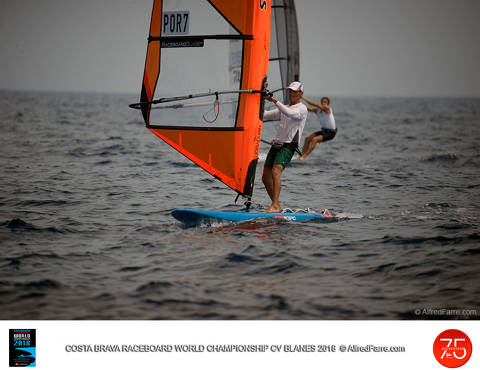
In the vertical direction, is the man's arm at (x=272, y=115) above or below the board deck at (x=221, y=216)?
above

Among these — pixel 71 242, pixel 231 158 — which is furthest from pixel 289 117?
pixel 71 242

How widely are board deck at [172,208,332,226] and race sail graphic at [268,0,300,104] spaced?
3.91 meters

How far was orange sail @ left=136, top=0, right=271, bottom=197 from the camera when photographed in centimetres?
805

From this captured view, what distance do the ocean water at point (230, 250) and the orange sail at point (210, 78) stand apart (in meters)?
1.24

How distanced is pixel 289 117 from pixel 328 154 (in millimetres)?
12261

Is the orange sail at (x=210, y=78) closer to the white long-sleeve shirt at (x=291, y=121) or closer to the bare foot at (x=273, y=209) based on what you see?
the white long-sleeve shirt at (x=291, y=121)

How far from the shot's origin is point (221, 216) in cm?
839

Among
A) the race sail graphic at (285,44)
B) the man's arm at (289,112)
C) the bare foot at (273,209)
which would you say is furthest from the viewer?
the race sail graphic at (285,44)

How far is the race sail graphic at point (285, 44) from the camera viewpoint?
1184 centimetres

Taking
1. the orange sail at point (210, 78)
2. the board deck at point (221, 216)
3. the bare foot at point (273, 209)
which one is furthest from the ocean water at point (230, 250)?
the orange sail at point (210, 78)

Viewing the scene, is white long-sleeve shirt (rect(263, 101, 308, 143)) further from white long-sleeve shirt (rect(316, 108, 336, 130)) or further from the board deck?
white long-sleeve shirt (rect(316, 108, 336, 130))

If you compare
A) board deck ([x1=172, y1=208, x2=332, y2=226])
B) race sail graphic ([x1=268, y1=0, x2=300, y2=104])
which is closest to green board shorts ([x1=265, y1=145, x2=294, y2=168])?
board deck ([x1=172, y1=208, x2=332, y2=226])
